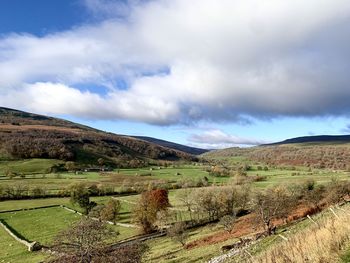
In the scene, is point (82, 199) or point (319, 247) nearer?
point (319, 247)

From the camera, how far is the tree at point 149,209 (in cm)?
9025

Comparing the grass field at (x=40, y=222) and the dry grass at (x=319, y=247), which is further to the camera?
the grass field at (x=40, y=222)

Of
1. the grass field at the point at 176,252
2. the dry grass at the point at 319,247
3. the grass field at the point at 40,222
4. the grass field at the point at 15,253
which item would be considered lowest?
the grass field at the point at 15,253

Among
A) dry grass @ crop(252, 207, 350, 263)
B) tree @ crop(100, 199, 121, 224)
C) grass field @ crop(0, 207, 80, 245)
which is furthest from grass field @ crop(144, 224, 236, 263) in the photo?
dry grass @ crop(252, 207, 350, 263)

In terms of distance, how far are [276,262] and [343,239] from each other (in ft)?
8.91

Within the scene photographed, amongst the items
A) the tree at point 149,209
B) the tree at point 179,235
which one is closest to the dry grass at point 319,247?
the tree at point 179,235

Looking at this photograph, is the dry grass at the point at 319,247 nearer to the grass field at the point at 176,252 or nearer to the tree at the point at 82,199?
the grass field at the point at 176,252

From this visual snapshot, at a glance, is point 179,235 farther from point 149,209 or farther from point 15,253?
point 15,253

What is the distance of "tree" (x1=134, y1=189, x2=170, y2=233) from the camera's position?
90.2 m

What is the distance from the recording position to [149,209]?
93.6 meters

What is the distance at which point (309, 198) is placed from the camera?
8569 cm

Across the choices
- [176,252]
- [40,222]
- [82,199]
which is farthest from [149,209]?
[176,252]

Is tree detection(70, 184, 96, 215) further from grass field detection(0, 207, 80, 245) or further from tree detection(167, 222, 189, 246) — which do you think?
tree detection(167, 222, 189, 246)

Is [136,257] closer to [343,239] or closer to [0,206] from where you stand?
[343,239]
